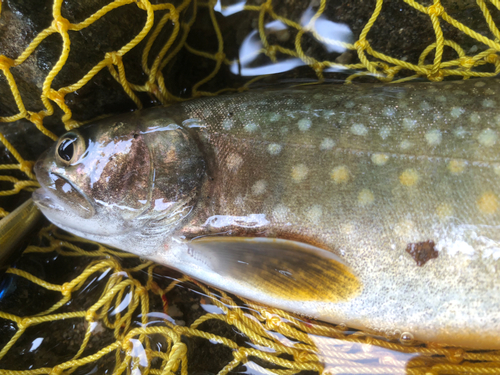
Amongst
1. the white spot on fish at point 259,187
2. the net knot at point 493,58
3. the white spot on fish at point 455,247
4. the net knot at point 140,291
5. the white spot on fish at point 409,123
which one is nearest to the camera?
the white spot on fish at point 455,247

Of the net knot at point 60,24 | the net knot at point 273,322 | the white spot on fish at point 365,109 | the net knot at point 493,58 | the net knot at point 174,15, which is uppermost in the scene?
the net knot at point 493,58

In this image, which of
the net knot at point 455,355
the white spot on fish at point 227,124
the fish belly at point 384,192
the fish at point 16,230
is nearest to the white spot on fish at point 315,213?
the fish belly at point 384,192

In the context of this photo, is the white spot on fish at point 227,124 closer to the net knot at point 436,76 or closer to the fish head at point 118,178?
the fish head at point 118,178

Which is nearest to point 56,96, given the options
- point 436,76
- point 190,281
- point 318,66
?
point 190,281

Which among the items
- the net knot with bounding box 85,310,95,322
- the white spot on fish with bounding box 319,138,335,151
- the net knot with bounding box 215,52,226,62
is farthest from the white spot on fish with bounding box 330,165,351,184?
the net knot with bounding box 85,310,95,322

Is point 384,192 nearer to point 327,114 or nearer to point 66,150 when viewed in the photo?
point 327,114

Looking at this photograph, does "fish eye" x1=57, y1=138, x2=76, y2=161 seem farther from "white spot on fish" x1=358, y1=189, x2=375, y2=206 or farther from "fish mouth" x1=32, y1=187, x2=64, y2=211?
"white spot on fish" x1=358, y1=189, x2=375, y2=206
